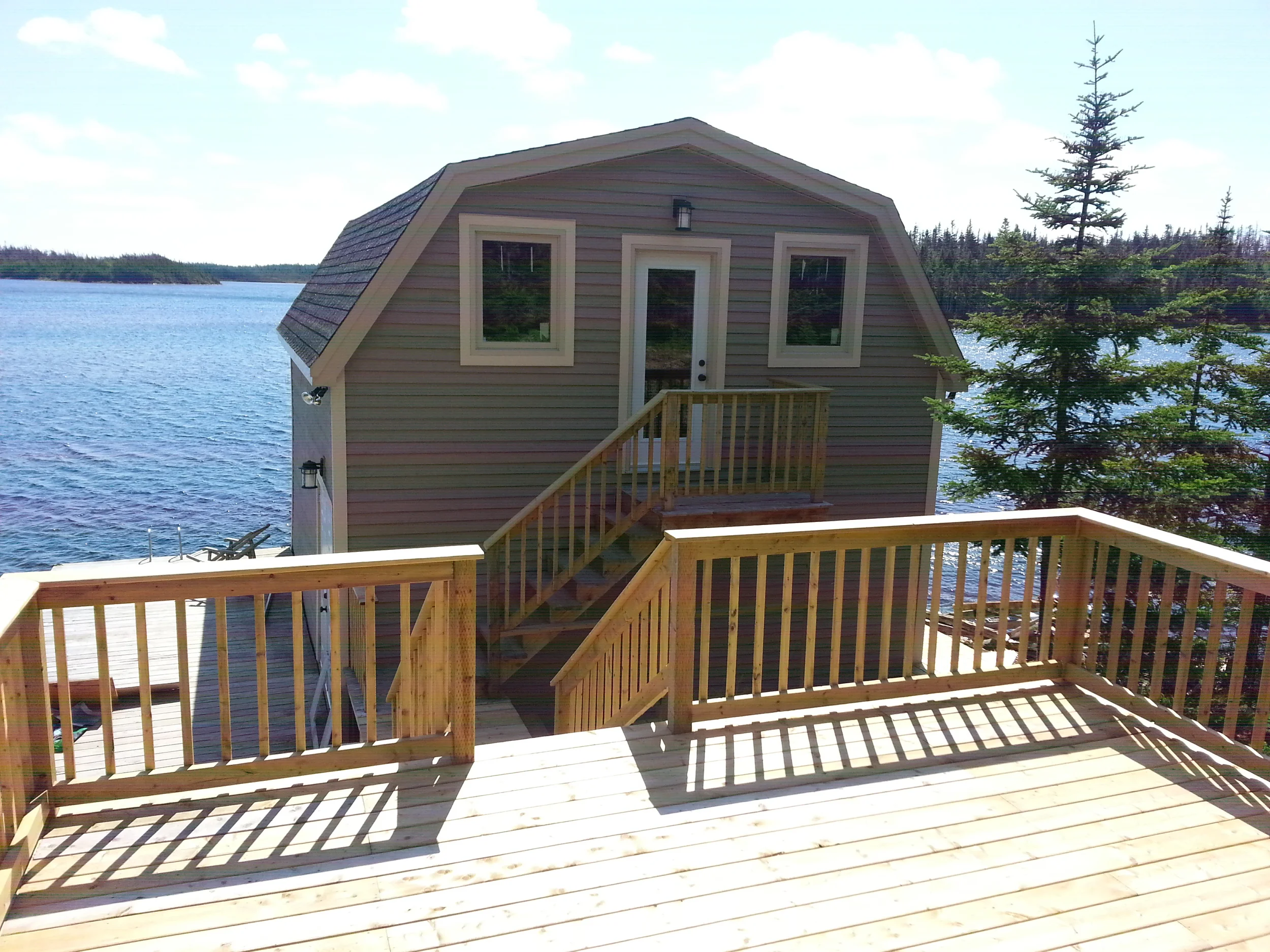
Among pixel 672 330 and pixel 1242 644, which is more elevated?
pixel 672 330

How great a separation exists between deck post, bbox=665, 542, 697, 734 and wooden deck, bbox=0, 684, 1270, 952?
0.11m

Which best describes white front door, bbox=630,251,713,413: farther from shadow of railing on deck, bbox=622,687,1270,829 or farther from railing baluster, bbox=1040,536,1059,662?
shadow of railing on deck, bbox=622,687,1270,829

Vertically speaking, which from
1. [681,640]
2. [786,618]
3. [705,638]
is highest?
[786,618]

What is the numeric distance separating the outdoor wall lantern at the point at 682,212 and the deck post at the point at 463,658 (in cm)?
547

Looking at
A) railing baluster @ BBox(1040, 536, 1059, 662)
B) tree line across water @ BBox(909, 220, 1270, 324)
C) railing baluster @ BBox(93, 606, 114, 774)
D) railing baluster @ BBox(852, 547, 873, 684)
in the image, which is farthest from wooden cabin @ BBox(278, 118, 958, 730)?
railing baluster @ BBox(93, 606, 114, 774)

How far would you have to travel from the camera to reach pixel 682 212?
8141 millimetres

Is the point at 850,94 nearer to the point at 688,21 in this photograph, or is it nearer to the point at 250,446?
the point at 688,21

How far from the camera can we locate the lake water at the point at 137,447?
2311 cm

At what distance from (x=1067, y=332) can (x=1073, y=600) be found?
6242 millimetres

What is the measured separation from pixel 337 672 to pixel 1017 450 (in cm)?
902

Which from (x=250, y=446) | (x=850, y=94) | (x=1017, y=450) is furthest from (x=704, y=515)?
(x=250, y=446)

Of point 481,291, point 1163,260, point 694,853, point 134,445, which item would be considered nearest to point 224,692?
point 694,853

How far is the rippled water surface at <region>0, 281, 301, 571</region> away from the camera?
913 inches

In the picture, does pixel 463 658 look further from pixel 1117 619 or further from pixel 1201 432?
pixel 1201 432
